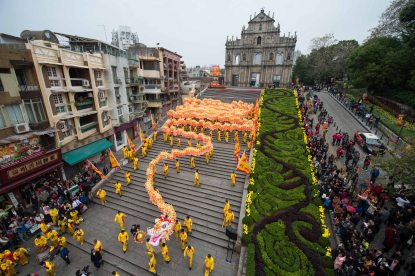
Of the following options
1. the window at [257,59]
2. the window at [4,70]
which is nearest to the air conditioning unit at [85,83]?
the window at [4,70]

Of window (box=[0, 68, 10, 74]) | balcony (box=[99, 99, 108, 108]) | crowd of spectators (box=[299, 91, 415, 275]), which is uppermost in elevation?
window (box=[0, 68, 10, 74])

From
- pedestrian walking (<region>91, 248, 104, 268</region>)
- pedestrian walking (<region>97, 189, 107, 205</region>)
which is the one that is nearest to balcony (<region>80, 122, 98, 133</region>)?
pedestrian walking (<region>97, 189, 107, 205</region>)

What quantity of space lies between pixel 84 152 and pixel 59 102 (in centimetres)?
543

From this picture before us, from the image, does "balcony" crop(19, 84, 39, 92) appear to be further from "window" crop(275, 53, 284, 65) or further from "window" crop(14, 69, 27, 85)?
"window" crop(275, 53, 284, 65)

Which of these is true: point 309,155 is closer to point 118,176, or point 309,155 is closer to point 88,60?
point 118,176

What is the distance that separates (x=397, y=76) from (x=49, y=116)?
139ft

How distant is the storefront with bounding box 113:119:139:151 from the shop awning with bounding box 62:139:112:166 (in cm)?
282

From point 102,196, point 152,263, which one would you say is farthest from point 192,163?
point 152,263

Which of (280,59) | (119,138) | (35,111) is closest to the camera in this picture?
(35,111)

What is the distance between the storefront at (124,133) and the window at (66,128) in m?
6.92

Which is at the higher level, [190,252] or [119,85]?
[119,85]

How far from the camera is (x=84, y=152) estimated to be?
21.7 m

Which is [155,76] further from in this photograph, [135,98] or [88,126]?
[88,126]

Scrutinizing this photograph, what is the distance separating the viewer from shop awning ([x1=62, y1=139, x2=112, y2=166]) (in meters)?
19.9
